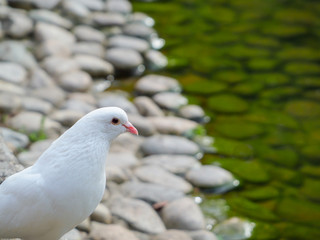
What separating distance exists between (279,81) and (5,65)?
7.90ft

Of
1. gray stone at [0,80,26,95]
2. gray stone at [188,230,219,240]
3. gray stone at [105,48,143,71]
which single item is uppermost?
gray stone at [105,48,143,71]

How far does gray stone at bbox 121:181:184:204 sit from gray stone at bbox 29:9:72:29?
2.20 m

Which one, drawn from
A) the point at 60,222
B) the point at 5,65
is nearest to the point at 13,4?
the point at 5,65

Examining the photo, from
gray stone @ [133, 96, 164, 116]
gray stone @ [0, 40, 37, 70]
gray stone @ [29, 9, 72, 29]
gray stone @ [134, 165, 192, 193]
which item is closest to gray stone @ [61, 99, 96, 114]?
gray stone @ [133, 96, 164, 116]

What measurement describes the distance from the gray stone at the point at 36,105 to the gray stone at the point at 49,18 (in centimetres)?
127

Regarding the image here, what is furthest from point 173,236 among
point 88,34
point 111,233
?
point 88,34

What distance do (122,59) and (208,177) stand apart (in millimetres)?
1713

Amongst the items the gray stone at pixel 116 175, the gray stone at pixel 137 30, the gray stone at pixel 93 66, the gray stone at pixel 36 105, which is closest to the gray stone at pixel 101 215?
the gray stone at pixel 116 175

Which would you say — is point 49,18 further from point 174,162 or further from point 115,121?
point 115,121

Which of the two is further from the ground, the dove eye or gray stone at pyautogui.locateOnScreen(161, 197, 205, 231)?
the dove eye

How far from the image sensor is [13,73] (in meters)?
4.27

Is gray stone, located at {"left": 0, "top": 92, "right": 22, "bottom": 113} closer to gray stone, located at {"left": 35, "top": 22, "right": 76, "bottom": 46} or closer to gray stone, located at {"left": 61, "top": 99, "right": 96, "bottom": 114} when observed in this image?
gray stone, located at {"left": 61, "top": 99, "right": 96, "bottom": 114}

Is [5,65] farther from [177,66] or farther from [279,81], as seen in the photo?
[279,81]

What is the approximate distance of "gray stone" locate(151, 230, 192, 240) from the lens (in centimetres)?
297
